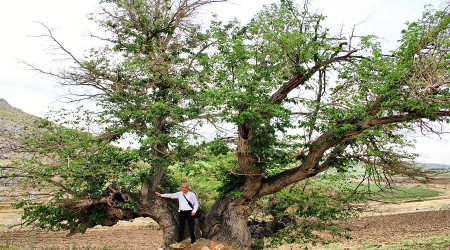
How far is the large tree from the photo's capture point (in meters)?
7.77

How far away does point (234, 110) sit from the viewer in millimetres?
7988

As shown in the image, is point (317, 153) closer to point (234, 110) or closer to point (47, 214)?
point (234, 110)

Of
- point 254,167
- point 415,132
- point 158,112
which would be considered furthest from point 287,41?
point 415,132

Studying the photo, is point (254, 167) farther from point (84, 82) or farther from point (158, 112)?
point (84, 82)

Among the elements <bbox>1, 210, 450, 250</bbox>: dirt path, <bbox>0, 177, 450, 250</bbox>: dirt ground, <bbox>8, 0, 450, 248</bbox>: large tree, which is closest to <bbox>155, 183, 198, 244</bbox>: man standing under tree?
<bbox>8, 0, 450, 248</bbox>: large tree

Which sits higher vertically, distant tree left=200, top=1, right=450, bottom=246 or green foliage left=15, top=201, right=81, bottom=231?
distant tree left=200, top=1, right=450, bottom=246

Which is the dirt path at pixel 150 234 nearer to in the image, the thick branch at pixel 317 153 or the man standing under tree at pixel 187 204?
the thick branch at pixel 317 153

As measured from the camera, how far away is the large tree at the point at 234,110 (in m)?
7.77

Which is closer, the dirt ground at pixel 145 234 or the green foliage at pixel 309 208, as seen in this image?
the green foliage at pixel 309 208

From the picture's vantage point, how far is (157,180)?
1092 centimetres

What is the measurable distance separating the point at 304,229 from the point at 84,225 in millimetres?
7831

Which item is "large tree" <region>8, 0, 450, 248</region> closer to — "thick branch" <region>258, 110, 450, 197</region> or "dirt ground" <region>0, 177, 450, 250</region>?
"thick branch" <region>258, 110, 450, 197</region>

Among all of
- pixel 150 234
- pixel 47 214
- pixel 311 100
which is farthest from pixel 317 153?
pixel 150 234

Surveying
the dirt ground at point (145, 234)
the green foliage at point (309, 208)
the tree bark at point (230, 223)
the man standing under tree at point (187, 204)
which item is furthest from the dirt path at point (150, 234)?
the man standing under tree at point (187, 204)
